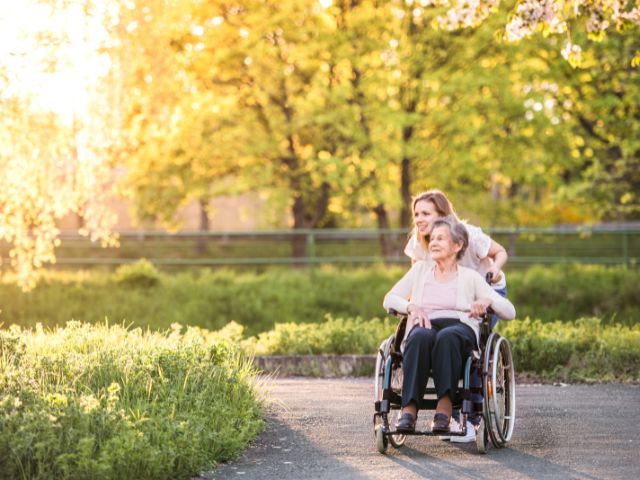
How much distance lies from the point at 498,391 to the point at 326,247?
1448 cm

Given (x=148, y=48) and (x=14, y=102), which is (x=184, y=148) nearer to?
(x=148, y=48)

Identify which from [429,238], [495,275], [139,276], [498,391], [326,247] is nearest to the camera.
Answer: [498,391]

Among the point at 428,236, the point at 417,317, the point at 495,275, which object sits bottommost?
the point at 417,317

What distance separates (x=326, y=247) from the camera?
21.3 meters

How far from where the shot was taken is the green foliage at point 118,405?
5.40 meters

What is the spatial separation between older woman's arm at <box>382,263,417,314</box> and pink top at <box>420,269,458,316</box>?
116 mm

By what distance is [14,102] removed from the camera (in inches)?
458

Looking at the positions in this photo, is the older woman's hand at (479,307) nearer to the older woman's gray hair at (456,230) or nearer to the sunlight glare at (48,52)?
the older woman's gray hair at (456,230)

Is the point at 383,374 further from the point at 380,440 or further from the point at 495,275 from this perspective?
the point at 495,275

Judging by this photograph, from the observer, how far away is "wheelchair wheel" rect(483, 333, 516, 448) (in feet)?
20.9

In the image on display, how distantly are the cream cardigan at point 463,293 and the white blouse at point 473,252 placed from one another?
29cm

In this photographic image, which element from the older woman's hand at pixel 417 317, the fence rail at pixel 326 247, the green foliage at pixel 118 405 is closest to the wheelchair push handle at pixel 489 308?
the older woman's hand at pixel 417 317

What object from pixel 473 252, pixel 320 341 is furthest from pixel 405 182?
pixel 473 252

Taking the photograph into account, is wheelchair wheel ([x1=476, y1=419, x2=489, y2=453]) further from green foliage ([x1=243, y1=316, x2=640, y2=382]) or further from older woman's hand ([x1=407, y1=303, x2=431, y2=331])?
green foliage ([x1=243, y1=316, x2=640, y2=382])
